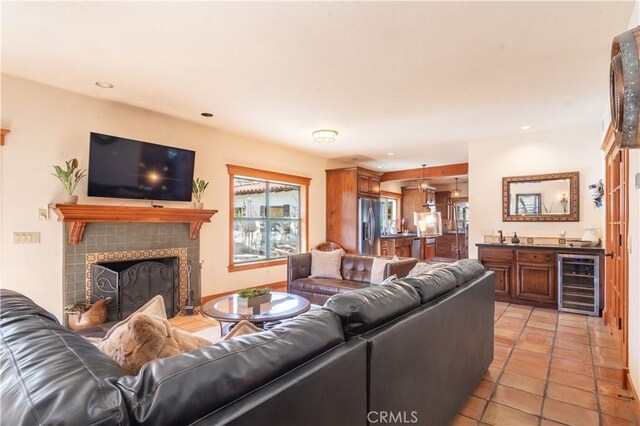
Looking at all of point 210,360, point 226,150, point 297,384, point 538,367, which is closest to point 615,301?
point 538,367

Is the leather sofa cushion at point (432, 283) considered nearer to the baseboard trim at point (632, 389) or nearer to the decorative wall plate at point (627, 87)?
the decorative wall plate at point (627, 87)

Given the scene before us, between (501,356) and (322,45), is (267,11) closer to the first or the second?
(322,45)

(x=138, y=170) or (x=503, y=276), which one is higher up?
(x=138, y=170)

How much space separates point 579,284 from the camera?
4.25m

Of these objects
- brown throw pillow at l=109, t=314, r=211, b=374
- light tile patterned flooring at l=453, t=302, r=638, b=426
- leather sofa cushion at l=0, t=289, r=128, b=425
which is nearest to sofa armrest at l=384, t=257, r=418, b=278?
light tile patterned flooring at l=453, t=302, r=638, b=426

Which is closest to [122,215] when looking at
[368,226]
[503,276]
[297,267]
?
[297,267]

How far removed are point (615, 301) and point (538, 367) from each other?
4.15 ft

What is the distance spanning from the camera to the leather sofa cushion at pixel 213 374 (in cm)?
73

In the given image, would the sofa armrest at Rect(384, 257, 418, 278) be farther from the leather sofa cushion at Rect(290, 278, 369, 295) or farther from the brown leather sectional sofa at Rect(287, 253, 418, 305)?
the leather sofa cushion at Rect(290, 278, 369, 295)

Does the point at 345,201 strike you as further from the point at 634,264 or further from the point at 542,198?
the point at 634,264

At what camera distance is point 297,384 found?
0.91m

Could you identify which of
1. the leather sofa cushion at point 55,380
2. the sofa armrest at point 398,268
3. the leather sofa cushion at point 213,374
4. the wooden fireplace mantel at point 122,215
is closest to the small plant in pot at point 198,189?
the wooden fireplace mantel at point 122,215

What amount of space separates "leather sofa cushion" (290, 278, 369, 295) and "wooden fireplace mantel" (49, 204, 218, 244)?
60.6 inches

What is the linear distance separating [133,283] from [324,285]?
7.39 feet
